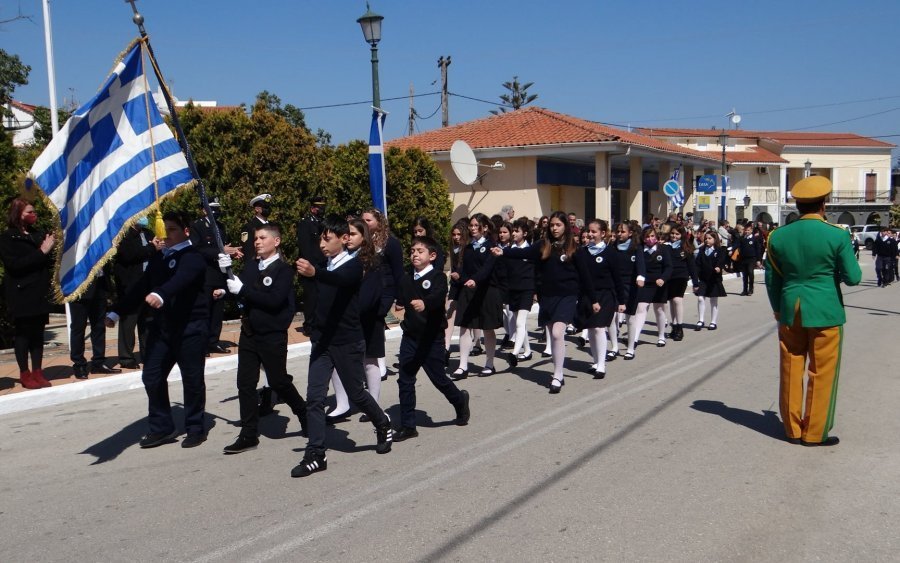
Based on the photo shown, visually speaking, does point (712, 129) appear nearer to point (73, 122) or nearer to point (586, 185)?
point (586, 185)

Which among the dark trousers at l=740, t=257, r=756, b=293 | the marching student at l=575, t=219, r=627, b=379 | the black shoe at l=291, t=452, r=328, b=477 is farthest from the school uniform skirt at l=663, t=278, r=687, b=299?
the dark trousers at l=740, t=257, r=756, b=293

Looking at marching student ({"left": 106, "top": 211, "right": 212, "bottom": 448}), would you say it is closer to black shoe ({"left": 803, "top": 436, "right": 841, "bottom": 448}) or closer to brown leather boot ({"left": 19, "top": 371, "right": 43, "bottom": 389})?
brown leather boot ({"left": 19, "top": 371, "right": 43, "bottom": 389})

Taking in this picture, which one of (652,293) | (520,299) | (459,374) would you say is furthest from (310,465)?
(652,293)

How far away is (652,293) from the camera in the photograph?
36.6 feet

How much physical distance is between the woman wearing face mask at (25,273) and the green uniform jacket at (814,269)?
22.4ft

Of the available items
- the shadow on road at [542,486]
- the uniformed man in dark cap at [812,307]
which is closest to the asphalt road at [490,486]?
the shadow on road at [542,486]

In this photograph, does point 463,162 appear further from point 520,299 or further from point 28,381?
point 28,381

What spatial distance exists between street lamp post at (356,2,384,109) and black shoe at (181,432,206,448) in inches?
302

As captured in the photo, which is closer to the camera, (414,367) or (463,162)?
(414,367)

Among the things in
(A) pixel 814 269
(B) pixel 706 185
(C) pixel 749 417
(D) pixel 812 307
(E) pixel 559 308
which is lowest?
(C) pixel 749 417

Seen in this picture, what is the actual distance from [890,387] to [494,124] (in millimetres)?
21594

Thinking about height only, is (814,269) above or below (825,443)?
above

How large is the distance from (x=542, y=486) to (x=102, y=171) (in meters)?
3.88

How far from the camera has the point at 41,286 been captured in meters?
8.02
